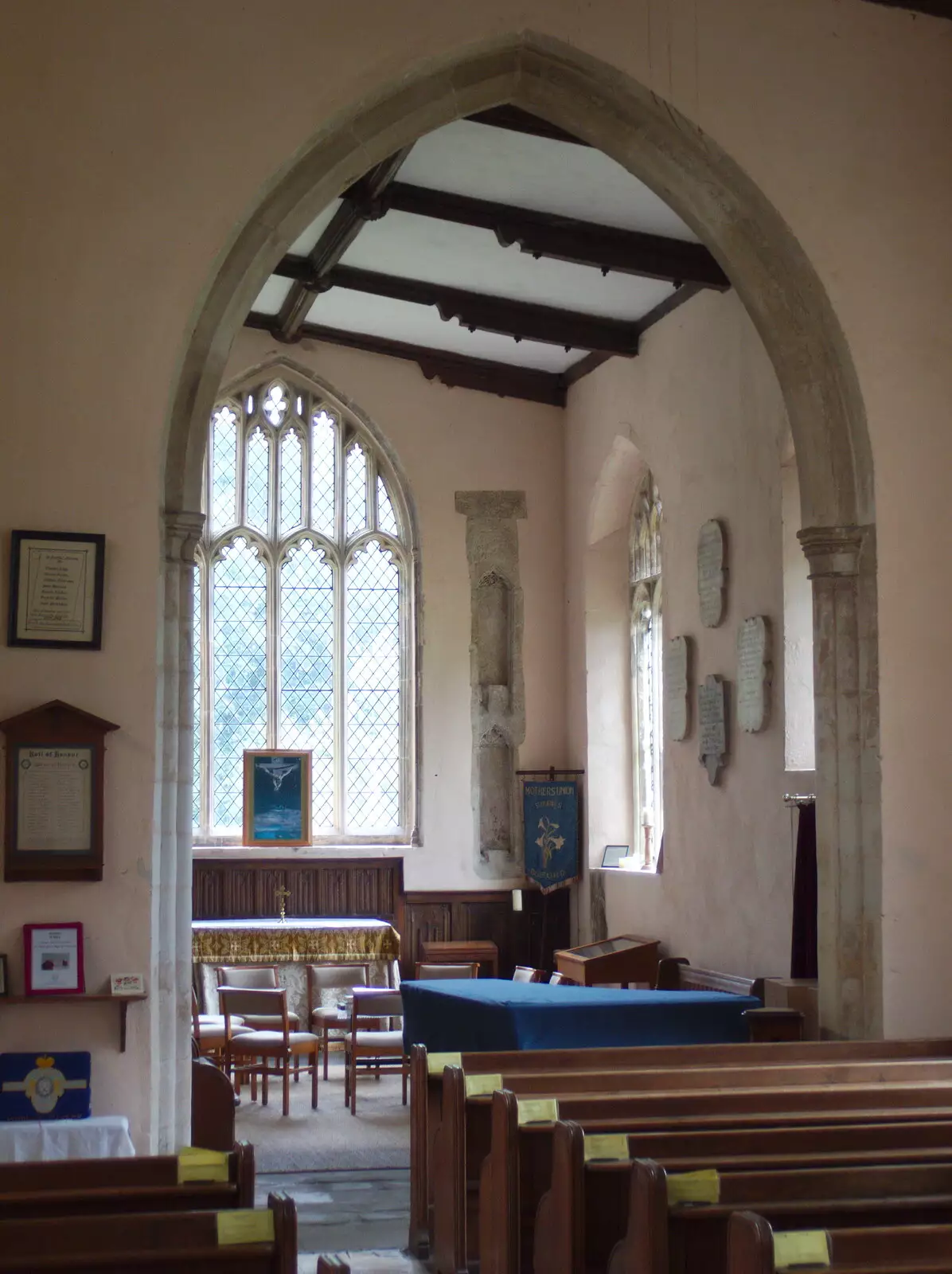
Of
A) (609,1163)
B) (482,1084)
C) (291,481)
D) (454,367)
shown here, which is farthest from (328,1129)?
(454,367)

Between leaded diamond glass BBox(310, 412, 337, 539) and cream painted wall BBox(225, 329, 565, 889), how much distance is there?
1.20ft

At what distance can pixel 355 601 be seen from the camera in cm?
1149

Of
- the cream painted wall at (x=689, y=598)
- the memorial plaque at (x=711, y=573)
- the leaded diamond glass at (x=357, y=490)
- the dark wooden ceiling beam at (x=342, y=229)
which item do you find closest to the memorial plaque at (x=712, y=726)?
the cream painted wall at (x=689, y=598)

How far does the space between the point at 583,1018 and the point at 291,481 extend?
629cm

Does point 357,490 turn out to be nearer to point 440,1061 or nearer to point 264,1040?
point 264,1040

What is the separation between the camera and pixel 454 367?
11.2 meters

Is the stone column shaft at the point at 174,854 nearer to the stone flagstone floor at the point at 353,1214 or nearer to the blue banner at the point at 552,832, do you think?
the stone flagstone floor at the point at 353,1214

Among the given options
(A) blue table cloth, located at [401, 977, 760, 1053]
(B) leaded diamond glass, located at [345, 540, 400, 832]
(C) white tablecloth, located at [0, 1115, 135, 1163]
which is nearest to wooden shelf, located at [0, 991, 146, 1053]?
(C) white tablecloth, located at [0, 1115, 135, 1163]

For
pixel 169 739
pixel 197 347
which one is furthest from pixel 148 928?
pixel 197 347

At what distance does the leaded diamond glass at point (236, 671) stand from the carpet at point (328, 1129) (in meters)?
2.49

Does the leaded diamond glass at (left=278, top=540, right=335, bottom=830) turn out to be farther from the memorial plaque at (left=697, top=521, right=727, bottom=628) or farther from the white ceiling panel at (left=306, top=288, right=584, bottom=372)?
the memorial plaque at (left=697, top=521, right=727, bottom=628)

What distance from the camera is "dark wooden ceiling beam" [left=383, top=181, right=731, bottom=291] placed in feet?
26.7

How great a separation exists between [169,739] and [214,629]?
6.07 m

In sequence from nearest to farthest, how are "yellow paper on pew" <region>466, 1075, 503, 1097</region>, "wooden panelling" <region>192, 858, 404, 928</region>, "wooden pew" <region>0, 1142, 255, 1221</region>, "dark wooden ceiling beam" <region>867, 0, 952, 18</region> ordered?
"wooden pew" <region>0, 1142, 255, 1221</region>
"yellow paper on pew" <region>466, 1075, 503, 1097</region>
"dark wooden ceiling beam" <region>867, 0, 952, 18</region>
"wooden panelling" <region>192, 858, 404, 928</region>
